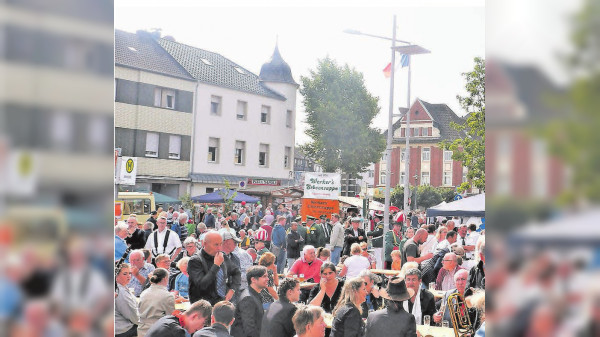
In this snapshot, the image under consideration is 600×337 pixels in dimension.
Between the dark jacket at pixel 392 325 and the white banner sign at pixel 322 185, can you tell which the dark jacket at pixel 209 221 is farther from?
the dark jacket at pixel 392 325

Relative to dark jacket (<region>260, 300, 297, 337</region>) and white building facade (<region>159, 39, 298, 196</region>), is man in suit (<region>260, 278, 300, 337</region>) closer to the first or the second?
dark jacket (<region>260, 300, 297, 337</region>)

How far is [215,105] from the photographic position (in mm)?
33219

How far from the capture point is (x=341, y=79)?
4031 centimetres

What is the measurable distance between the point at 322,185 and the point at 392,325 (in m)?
12.0

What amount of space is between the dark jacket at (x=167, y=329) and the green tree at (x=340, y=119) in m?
33.1

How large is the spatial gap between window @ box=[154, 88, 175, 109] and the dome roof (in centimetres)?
786

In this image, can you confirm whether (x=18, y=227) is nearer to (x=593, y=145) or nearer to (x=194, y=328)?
(x=593, y=145)

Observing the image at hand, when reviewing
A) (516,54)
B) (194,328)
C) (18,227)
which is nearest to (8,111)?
(18,227)

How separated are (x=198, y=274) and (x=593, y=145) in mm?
6112

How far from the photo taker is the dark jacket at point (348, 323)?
18.7 feet

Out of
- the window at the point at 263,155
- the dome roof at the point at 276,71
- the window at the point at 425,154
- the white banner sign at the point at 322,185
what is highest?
the dome roof at the point at 276,71

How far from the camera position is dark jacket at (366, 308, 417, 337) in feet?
17.6

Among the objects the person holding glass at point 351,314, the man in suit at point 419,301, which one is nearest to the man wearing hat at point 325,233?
the man in suit at point 419,301

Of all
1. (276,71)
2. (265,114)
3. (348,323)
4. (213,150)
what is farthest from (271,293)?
(276,71)
